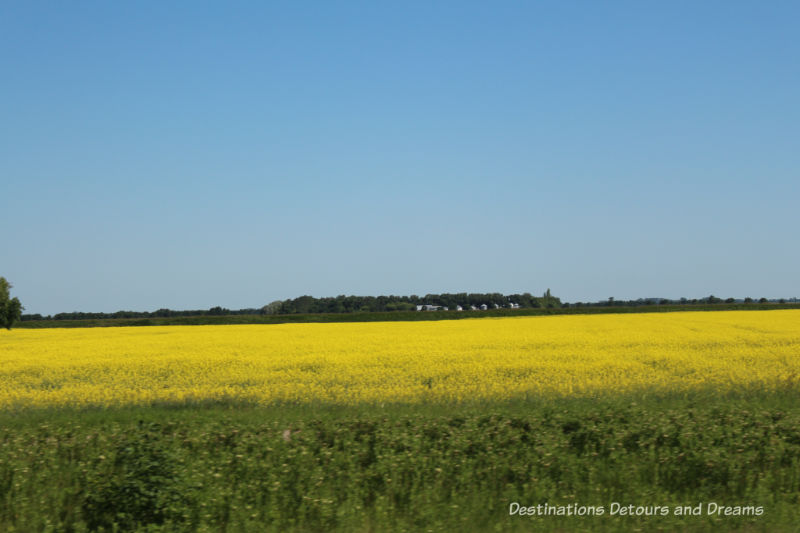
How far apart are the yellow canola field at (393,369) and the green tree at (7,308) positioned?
25.0 m

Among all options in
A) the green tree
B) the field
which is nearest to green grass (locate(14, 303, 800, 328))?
the green tree

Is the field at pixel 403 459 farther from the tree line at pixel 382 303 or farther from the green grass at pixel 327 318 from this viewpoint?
the tree line at pixel 382 303

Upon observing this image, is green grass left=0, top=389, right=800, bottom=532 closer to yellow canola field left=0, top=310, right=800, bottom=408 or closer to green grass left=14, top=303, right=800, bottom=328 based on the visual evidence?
yellow canola field left=0, top=310, right=800, bottom=408

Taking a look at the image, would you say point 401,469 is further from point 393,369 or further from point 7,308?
point 7,308

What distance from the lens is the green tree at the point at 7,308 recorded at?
43625mm

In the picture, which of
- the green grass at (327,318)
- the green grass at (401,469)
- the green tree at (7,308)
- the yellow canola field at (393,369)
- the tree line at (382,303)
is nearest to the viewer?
the green grass at (401,469)

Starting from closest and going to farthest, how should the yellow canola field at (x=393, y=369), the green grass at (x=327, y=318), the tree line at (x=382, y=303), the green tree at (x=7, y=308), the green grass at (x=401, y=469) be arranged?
the green grass at (x=401, y=469)
the yellow canola field at (x=393, y=369)
the green tree at (x=7, y=308)
the green grass at (x=327, y=318)
the tree line at (x=382, y=303)

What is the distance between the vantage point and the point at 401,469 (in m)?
7.43

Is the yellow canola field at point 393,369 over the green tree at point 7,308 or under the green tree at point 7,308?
under

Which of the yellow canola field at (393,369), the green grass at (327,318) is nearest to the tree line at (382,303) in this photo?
the green grass at (327,318)

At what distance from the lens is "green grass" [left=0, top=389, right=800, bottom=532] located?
655 centimetres

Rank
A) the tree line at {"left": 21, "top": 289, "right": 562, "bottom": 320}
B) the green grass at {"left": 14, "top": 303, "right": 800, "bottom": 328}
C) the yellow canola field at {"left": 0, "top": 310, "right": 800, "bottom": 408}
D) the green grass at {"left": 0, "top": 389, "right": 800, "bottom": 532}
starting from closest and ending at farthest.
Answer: the green grass at {"left": 0, "top": 389, "right": 800, "bottom": 532} → the yellow canola field at {"left": 0, "top": 310, "right": 800, "bottom": 408} → the green grass at {"left": 14, "top": 303, "right": 800, "bottom": 328} → the tree line at {"left": 21, "top": 289, "right": 562, "bottom": 320}

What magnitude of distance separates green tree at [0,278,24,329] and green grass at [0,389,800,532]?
136ft

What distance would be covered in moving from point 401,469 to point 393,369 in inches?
297
